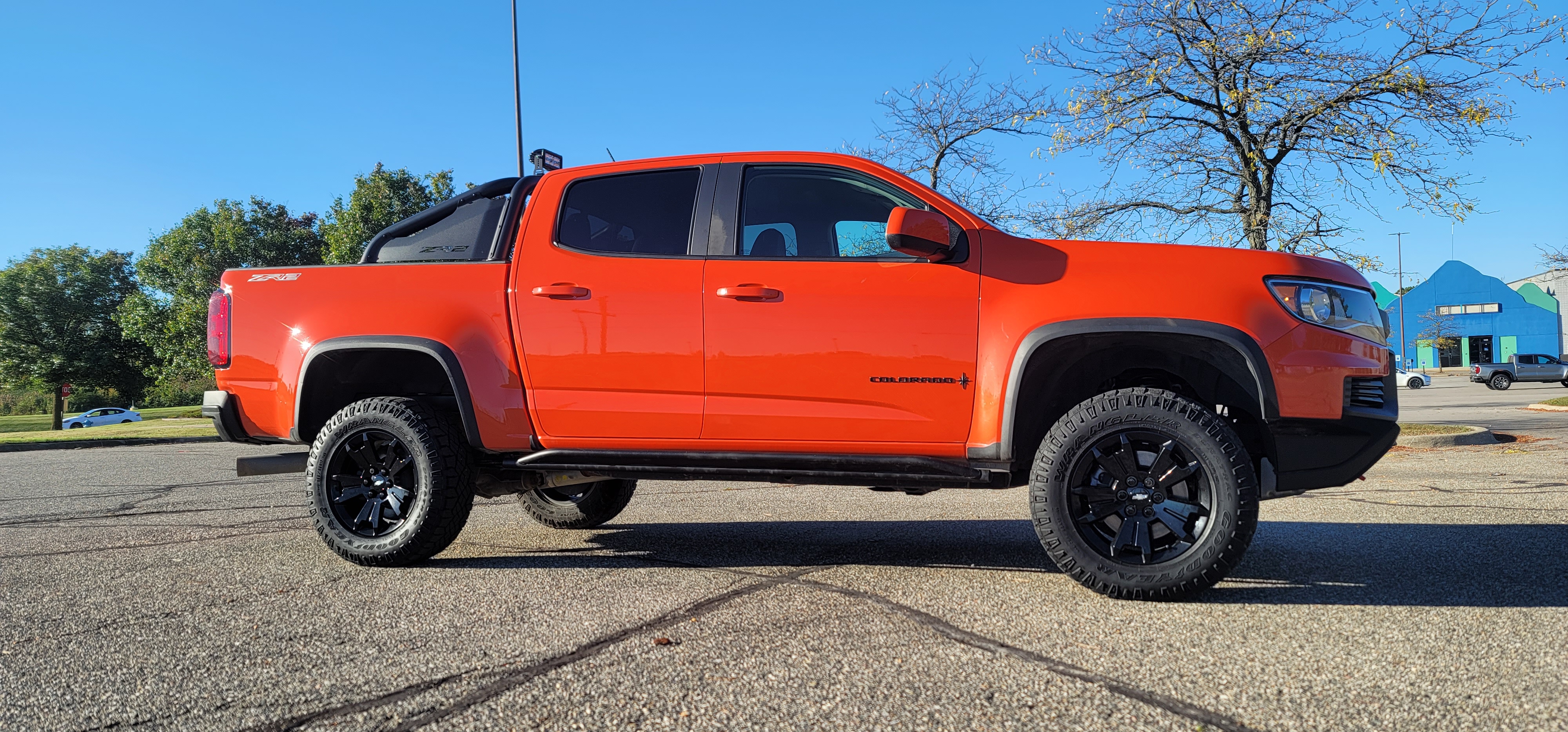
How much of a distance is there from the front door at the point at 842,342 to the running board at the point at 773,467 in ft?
0.28

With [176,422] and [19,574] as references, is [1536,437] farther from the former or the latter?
[176,422]

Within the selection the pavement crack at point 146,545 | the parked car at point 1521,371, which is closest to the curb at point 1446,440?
the pavement crack at point 146,545

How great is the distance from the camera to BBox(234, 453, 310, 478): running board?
14.8ft

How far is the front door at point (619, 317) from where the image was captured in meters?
4.07

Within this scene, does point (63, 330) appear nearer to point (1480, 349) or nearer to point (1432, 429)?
point (1432, 429)

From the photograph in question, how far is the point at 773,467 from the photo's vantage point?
13.0 feet

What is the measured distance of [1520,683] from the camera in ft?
8.05

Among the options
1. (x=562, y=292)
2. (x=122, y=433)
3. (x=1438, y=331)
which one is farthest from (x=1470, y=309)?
(x=562, y=292)

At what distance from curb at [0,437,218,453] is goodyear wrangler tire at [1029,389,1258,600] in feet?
67.1

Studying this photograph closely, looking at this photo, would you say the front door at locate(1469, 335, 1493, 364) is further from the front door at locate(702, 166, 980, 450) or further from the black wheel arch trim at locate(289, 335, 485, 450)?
the black wheel arch trim at locate(289, 335, 485, 450)

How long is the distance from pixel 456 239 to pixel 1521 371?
151 feet

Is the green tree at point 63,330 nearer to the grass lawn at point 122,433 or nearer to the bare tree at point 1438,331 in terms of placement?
the grass lawn at point 122,433

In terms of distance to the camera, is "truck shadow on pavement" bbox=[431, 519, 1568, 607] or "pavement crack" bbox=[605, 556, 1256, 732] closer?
"pavement crack" bbox=[605, 556, 1256, 732]

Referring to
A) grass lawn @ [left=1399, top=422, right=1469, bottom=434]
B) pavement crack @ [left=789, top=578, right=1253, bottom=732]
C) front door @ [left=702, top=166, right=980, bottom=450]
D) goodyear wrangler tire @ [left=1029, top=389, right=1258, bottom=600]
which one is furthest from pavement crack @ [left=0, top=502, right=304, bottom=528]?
grass lawn @ [left=1399, top=422, right=1469, bottom=434]
